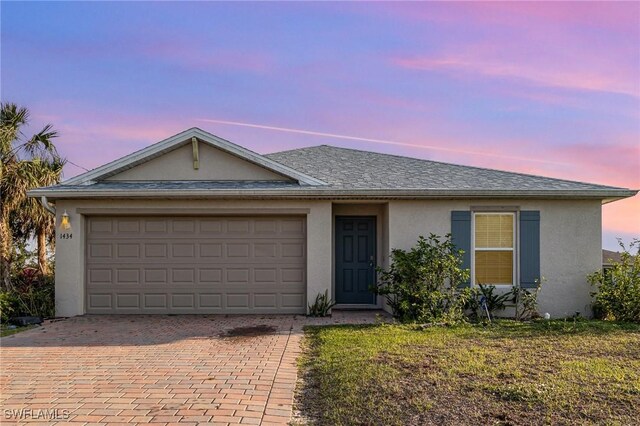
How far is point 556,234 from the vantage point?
10570mm

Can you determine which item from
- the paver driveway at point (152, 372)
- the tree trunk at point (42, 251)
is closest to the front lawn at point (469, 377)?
the paver driveway at point (152, 372)

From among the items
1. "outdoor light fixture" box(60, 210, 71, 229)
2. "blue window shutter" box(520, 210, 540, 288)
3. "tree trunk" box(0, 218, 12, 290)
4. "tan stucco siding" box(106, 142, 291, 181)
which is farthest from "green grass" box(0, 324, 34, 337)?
"blue window shutter" box(520, 210, 540, 288)

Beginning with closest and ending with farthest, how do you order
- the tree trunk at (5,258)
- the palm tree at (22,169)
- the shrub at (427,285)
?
the shrub at (427,285)
the tree trunk at (5,258)
the palm tree at (22,169)

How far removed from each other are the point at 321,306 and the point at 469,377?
5098mm

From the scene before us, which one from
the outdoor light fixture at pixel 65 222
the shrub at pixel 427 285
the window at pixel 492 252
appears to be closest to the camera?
the shrub at pixel 427 285

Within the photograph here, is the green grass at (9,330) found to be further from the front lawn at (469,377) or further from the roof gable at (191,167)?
the front lawn at (469,377)

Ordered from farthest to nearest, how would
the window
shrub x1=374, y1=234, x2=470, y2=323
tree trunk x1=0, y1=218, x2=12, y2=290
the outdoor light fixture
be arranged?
tree trunk x1=0, y1=218, x2=12, y2=290 → the window → the outdoor light fixture → shrub x1=374, y1=234, x2=470, y2=323

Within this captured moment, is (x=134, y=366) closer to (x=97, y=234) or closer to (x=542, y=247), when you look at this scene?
(x=97, y=234)

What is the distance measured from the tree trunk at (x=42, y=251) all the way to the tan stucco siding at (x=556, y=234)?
9.80 metres

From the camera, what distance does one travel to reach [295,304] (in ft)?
34.9

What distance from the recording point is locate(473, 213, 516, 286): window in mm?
10625

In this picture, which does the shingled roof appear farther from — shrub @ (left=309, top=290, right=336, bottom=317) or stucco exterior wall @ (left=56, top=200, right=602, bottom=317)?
shrub @ (left=309, top=290, right=336, bottom=317)

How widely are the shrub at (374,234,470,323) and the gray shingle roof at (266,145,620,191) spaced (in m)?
1.45

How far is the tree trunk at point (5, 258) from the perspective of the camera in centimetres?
1145
